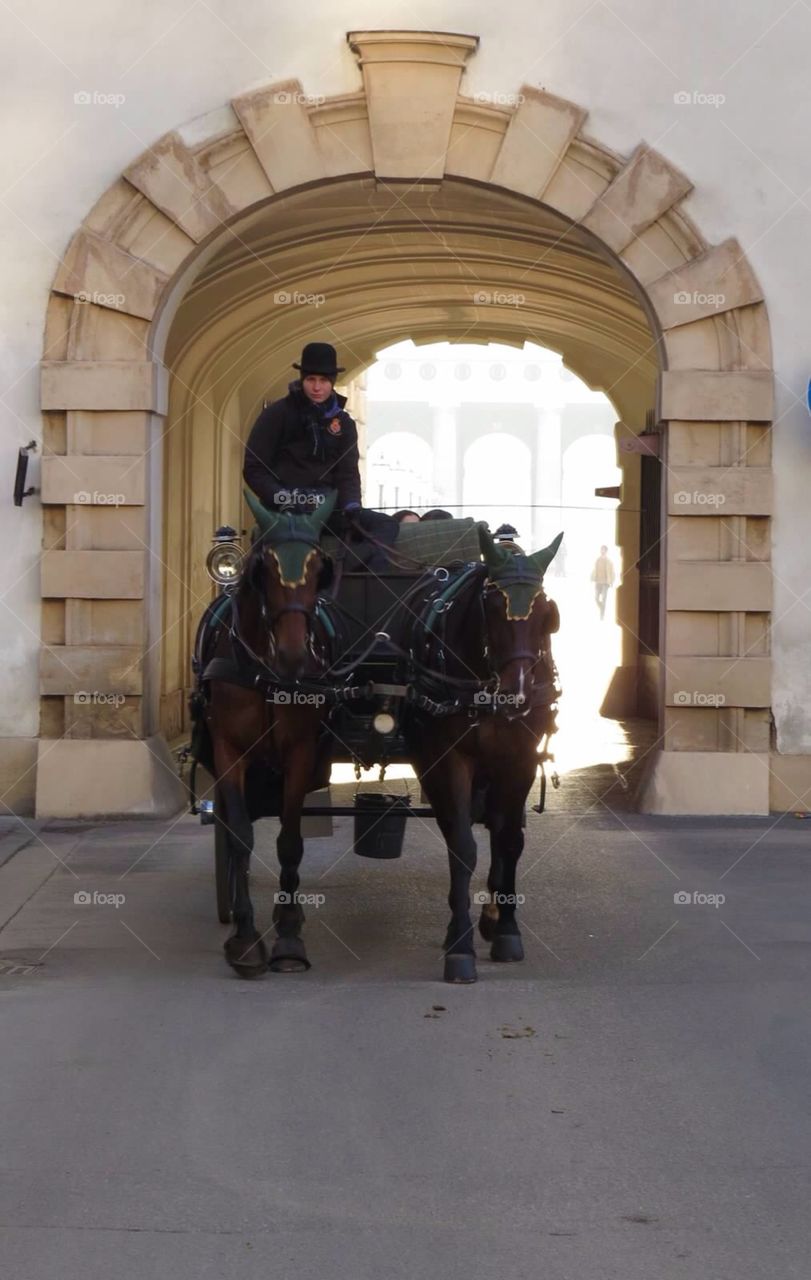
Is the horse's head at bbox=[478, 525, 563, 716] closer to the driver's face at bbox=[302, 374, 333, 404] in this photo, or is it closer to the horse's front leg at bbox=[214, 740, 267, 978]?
the horse's front leg at bbox=[214, 740, 267, 978]

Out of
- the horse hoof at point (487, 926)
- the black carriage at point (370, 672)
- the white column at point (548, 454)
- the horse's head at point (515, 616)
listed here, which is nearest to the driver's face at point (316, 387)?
the black carriage at point (370, 672)

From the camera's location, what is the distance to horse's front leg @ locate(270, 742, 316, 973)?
7.81 metres

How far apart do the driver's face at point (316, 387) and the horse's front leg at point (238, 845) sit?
72.0 inches

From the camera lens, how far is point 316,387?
28.6ft

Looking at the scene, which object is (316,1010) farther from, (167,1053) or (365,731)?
(365,731)

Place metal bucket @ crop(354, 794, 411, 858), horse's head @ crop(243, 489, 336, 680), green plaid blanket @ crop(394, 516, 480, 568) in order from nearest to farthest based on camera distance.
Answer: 1. horse's head @ crop(243, 489, 336, 680)
2. metal bucket @ crop(354, 794, 411, 858)
3. green plaid blanket @ crop(394, 516, 480, 568)

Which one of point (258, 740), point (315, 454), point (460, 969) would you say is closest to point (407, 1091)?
point (460, 969)

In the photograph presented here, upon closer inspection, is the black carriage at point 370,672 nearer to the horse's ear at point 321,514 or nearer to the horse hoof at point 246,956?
the horse's ear at point 321,514

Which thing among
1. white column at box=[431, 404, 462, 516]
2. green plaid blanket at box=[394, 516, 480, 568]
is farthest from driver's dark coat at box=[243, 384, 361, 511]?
white column at box=[431, 404, 462, 516]

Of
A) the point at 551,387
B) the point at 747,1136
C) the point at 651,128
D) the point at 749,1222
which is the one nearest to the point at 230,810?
the point at 747,1136

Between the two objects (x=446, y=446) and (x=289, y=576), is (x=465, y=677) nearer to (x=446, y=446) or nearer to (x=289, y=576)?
(x=289, y=576)

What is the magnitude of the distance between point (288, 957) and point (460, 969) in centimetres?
75

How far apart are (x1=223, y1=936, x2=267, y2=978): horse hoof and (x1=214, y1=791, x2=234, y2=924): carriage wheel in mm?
368

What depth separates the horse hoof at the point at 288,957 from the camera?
307 inches
